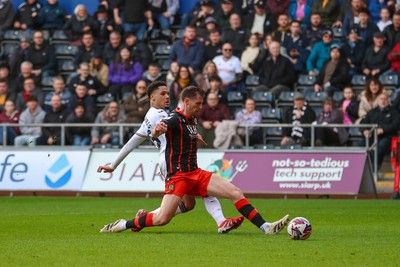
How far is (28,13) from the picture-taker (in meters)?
31.9

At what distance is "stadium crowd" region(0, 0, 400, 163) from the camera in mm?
25922

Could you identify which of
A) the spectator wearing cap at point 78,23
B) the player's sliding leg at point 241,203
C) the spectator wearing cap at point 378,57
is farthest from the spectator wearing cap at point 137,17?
the player's sliding leg at point 241,203

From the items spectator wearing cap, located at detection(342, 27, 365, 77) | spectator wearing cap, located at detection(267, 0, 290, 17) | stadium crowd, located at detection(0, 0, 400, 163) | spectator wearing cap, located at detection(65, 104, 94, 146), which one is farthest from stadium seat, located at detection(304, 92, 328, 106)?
spectator wearing cap, located at detection(65, 104, 94, 146)

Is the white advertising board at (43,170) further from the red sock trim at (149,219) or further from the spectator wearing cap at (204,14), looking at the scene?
the red sock trim at (149,219)

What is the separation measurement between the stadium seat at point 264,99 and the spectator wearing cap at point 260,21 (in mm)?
2368

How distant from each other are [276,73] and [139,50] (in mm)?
3977

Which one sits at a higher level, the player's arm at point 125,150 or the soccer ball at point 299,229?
the player's arm at point 125,150

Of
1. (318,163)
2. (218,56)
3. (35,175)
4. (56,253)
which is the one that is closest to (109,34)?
(218,56)

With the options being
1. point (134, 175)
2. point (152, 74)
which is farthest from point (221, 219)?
point (152, 74)

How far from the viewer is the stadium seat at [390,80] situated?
26.5m

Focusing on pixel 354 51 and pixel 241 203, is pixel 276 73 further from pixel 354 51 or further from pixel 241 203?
pixel 241 203

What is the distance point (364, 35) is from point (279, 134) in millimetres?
3891

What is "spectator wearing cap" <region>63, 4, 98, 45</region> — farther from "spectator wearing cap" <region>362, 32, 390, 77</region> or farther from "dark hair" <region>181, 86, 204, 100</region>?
"dark hair" <region>181, 86, 204, 100</region>

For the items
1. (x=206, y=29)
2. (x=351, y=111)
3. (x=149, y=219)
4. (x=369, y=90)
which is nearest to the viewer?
(x=149, y=219)
